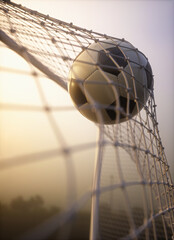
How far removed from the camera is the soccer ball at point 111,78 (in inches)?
80.6

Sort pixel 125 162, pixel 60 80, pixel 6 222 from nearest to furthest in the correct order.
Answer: pixel 60 80, pixel 125 162, pixel 6 222

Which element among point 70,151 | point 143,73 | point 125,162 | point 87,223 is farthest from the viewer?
point 87,223

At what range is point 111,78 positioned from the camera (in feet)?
6.81

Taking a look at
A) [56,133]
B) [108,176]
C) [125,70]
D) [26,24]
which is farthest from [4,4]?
[108,176]

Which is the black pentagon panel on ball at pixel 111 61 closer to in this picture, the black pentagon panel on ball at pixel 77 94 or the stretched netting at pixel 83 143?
the stretched netting at pixel 83 143

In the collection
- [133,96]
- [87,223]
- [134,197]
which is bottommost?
[87,223]

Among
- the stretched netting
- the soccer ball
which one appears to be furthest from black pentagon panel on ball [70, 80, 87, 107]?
the stretched netting

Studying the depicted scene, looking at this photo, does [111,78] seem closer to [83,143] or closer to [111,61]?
[111,61]

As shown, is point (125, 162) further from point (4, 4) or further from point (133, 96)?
point (4, 4)

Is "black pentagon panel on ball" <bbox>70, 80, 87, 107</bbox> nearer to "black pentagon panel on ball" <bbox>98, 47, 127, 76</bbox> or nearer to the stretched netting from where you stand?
the stretched netting

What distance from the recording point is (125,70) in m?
2.14

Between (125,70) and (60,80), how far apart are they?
1.46 m

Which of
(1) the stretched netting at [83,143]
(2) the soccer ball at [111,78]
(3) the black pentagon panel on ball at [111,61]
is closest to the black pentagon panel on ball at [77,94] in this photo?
(2) the soccer ball at [111,78]

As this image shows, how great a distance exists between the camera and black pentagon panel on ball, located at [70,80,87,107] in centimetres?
223
